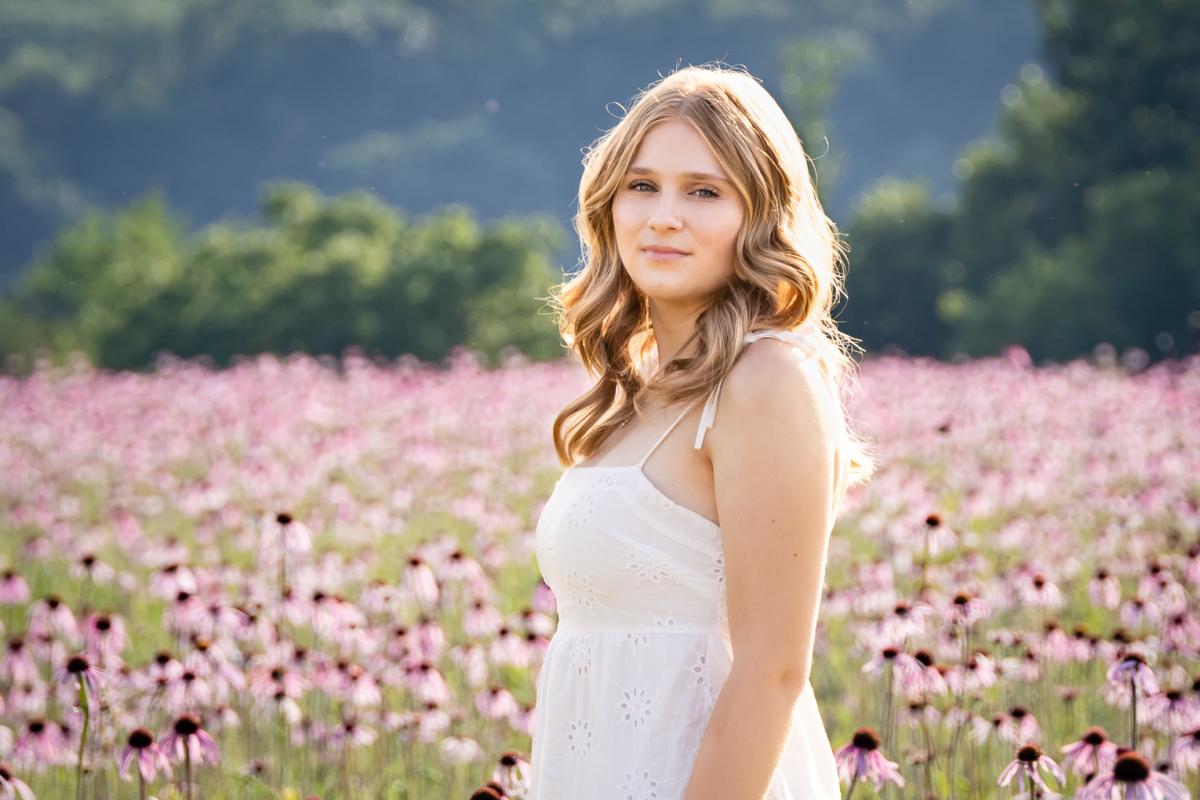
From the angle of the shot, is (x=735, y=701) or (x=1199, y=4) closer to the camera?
(x=735, y=701)

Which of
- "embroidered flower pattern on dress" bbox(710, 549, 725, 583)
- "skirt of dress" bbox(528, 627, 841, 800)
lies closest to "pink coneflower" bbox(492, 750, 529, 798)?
"skirt of dress" bbox(528, 627, 841, 800)

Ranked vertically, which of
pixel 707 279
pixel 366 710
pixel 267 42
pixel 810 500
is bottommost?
pixel 366 710

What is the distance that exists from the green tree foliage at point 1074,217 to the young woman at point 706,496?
2707 cm

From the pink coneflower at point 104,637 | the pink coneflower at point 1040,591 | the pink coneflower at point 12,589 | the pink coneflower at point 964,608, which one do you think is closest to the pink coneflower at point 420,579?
the pink coneflower at point 104,637

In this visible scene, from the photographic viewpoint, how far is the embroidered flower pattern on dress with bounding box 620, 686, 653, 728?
2.59 m

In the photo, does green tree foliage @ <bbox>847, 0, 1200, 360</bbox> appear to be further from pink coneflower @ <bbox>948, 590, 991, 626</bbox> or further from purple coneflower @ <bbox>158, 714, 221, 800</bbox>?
purple coneflower @ <bbox>158, 714, 221, 800</bbox>

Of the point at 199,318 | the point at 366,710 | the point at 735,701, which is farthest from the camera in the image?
the point at 199,318

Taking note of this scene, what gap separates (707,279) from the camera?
8.96 feet

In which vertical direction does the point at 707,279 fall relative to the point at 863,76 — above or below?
below

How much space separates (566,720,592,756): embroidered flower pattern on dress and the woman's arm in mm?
288

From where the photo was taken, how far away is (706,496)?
2.57 m

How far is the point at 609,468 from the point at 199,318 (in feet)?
106

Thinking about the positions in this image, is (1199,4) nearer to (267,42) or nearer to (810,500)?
(810,500)

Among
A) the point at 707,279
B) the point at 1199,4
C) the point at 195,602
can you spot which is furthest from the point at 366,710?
the point at 1199,4
